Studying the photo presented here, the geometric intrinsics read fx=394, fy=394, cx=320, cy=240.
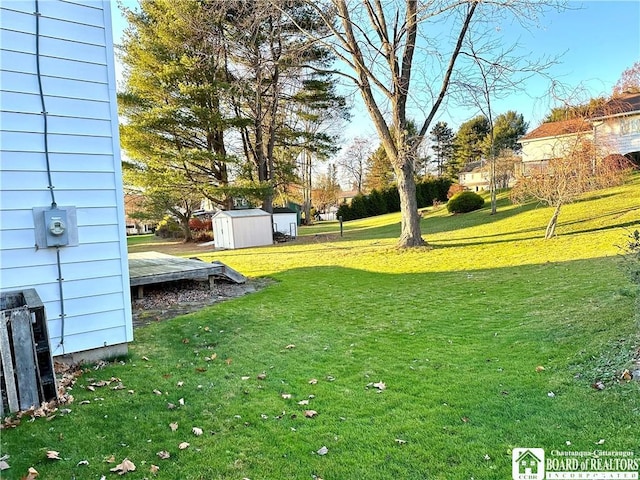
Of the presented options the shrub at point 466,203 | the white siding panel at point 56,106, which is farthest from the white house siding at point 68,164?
the shrub at point 466,203

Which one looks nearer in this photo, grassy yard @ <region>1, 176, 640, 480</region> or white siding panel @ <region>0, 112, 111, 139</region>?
grassy yard @ <region>1, 176, 640, 480</region>

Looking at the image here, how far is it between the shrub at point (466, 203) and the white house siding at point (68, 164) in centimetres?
2050

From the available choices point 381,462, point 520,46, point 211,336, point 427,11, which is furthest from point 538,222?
point 381,462

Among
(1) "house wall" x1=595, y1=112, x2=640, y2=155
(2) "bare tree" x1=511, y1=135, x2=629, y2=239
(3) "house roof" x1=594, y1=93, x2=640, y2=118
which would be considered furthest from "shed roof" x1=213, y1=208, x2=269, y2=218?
(1) "house wall" x1=595, y1=112, x2=640, y2=155

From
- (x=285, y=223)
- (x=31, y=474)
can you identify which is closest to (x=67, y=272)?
(x=31, y=474)

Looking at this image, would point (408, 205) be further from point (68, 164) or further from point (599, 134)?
point (68, 164)

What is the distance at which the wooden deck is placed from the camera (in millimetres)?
6621

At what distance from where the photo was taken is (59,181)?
345cm

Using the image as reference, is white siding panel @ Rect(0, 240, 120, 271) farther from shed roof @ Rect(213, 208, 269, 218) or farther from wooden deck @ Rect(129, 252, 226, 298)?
shed roof @ Rect(213, 208, 269, 218)

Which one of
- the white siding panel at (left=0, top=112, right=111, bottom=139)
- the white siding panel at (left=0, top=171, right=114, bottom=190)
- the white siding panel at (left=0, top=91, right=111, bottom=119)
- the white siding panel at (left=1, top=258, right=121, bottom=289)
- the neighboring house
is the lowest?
the white siding panel at (left=1, top=258, right=121, bottom=289)

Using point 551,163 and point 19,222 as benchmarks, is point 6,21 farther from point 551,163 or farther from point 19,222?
point 551,163

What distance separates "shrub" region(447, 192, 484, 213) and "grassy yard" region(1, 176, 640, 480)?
15.7m

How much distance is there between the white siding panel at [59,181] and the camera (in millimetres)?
3221

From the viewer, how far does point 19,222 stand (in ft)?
10.7
